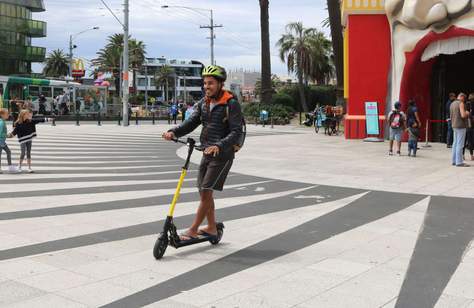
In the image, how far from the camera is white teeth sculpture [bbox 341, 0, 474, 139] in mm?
17906

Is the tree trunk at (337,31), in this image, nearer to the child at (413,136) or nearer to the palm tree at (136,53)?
the child at (413,136)

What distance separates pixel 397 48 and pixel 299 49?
43476mm

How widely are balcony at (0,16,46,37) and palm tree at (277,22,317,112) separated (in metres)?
27.9

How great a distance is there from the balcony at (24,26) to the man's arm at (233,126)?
62.8 meters

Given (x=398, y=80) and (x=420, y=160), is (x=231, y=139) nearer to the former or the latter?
(x=420, y=160)

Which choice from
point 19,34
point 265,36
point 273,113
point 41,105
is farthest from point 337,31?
point 19,34

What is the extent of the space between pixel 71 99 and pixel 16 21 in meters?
26.1

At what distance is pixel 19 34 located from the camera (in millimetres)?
64062

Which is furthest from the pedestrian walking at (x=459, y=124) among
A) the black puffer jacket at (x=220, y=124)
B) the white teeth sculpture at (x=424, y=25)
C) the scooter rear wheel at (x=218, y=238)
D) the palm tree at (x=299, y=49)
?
the palm tree at (x=299, y=49)

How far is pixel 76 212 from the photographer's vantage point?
25.2 feet

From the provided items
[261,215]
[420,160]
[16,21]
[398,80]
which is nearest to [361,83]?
Result: [398,80]

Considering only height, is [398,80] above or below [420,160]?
above

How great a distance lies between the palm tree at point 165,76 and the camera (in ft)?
407

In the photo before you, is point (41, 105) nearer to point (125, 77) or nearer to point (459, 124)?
point (125, 77)
